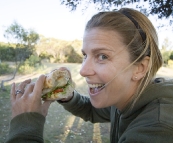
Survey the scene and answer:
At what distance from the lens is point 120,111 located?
40.9 inches

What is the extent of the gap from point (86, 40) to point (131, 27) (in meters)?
0.23

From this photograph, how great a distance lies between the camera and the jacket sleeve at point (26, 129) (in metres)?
0.69

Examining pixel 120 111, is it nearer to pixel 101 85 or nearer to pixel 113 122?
pixel 113 122

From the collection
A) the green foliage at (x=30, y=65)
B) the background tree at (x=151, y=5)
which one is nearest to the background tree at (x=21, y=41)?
the green foliage at (x=30, y=65)

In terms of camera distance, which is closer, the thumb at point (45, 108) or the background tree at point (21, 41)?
the thumb at point (45, 108)

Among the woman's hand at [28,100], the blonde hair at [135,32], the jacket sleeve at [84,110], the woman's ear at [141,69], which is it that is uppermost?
the blonde hair at [135,32]

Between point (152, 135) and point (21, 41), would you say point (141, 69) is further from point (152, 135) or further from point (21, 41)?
point (21, 41)

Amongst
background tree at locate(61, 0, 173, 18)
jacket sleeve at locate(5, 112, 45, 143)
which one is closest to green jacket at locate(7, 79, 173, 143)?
jacket sleeve at locate(5, 112, 45, 143)

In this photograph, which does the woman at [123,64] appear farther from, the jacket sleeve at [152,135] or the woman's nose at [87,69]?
the jacket sleeve at [152,135]

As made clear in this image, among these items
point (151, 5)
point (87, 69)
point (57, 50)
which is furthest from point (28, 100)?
point (57, 50)

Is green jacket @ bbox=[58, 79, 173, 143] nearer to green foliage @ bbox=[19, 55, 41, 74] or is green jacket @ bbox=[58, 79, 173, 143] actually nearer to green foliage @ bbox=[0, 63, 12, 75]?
green foliage @ bbox=[0, 63, 12, 75]

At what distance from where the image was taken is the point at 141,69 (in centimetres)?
91

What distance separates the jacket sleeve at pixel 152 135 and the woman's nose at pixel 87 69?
1.09ft

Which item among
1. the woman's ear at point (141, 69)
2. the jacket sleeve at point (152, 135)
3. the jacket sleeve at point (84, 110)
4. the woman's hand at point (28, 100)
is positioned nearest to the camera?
the jacket sleeve at point (152, 135)
